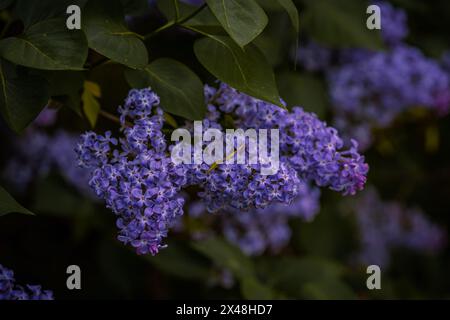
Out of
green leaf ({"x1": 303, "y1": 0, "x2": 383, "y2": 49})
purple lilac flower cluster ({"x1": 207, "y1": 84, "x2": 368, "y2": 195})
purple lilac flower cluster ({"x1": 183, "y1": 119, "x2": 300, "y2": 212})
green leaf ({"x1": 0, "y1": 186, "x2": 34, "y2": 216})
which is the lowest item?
green leaf ({"x1": 0, "y1": 186, "x2": 34, "y2": 216})

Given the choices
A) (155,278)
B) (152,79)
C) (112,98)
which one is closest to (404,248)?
(155,278)

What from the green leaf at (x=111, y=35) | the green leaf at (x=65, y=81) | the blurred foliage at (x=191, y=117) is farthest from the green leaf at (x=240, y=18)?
the green leaf at (x=65, y=81)

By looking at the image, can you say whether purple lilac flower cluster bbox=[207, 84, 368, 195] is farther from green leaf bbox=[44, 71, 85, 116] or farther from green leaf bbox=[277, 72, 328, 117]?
green leaf bbox=[277, 72, 328, 117]

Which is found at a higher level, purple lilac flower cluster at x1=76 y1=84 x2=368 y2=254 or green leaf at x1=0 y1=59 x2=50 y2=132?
green leaf at x1=0 y1=59 x2=50 y2=132

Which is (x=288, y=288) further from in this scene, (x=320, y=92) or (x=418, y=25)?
(x=418, y=25)

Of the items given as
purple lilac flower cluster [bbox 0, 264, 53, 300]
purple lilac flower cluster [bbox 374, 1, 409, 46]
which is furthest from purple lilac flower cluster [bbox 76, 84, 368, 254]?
purple lilac flower cluster [bbox 374, 1, 409, 46]

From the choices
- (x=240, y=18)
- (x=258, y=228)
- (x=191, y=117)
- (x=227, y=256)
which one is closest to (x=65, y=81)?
(x=191, y=117)

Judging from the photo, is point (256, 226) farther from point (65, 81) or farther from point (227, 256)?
point (65, 81)
